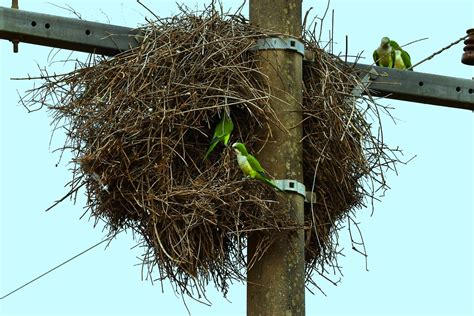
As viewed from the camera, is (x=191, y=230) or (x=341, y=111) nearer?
(x=191, y=230)

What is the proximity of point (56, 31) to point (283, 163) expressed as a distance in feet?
3.27

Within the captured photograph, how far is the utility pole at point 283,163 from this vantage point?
385 centimetres

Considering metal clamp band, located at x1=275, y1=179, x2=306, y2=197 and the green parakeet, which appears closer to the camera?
metal clamp band, located at x1=275, y1=179, x2=306, y2=197

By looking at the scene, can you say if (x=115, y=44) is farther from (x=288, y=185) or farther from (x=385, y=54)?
(x=385, y=54)

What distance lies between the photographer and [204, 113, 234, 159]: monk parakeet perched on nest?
14.4 ft

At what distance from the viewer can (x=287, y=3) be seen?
4293mm

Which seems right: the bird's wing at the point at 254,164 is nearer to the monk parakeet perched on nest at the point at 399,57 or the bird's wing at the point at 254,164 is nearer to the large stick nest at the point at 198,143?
the large stick nest at the point at 198,143

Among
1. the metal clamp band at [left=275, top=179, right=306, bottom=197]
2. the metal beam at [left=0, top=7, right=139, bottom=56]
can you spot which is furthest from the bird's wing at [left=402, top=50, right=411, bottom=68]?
the metal beam at [left=0, top=7, right=139, bottom=56]

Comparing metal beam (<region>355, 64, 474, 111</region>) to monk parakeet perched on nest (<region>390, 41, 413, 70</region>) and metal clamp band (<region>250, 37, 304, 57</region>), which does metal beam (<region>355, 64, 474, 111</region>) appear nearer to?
metal clamp band (<region>250, 37, 304, 57</region>)

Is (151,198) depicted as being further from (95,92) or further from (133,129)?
(95,92)

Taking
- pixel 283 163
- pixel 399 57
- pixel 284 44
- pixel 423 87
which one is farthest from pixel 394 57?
pixel 283 163

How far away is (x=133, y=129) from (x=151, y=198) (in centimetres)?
39

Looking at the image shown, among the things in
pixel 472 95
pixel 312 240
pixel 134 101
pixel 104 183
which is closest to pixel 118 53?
pixel 134 101

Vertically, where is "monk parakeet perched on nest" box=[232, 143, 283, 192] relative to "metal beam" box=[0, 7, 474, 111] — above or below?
below
